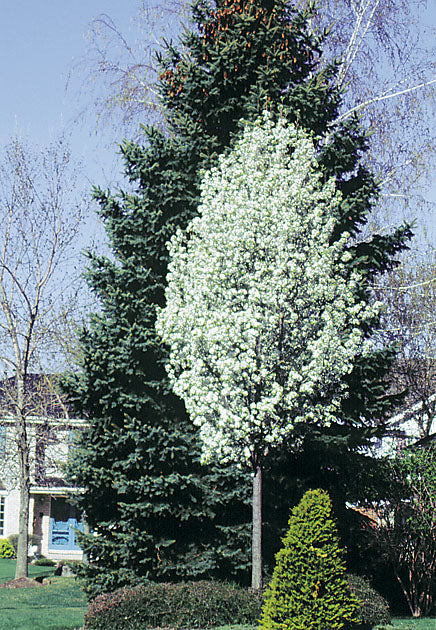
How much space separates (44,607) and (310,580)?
9.94 meters

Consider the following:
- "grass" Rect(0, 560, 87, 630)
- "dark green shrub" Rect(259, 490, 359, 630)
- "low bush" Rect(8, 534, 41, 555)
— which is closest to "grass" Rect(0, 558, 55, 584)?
"grass" Rect(0, 560, 87, 630)

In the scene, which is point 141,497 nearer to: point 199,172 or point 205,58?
point 199,172

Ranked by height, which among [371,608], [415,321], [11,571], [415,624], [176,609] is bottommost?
[11,571]

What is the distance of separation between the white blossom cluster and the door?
2718 centimetres

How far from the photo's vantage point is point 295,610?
421 inches

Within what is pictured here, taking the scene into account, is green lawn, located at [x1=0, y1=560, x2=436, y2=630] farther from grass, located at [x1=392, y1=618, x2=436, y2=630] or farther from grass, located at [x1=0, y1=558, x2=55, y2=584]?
grass, located at [x1=0, y1=558, x2=55, y2=584]

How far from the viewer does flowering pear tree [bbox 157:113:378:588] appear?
40.8ft

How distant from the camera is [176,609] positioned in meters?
12.7

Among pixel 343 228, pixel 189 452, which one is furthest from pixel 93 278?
pixel 343 228

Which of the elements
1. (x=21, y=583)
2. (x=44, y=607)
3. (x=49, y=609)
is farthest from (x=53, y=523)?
(x=49, y=609)

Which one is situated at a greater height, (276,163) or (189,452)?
(276,163)

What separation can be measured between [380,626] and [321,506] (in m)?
2.79

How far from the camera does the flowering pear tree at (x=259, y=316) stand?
40.8ft

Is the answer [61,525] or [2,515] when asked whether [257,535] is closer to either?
[61,525]
